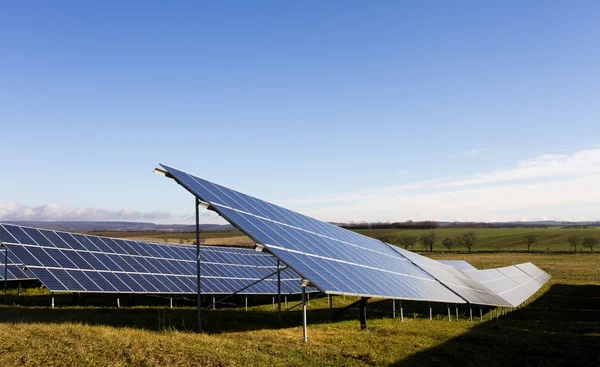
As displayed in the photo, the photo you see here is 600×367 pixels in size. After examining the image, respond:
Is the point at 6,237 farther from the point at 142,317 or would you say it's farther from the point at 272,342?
the point at 272,342

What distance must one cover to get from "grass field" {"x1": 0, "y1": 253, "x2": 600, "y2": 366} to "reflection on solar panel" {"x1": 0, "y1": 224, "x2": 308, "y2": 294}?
12.6 feet

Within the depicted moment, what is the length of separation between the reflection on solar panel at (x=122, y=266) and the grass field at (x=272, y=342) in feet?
12.6

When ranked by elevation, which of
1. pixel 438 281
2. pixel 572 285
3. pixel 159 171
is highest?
pixel 159 171

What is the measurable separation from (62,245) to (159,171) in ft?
58.8

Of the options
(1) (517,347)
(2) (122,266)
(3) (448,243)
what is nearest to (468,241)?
(3) (448,243)

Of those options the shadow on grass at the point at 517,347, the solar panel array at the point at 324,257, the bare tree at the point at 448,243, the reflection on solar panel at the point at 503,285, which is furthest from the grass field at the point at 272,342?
the bare tree at the point at 448,243

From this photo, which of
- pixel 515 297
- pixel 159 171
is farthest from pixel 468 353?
pixel 515 297

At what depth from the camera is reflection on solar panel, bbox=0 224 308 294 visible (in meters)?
28.3

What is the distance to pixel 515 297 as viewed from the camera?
128 ft

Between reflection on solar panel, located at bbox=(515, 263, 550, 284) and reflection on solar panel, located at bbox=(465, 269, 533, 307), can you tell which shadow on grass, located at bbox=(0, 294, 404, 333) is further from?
reflection on solar panel, located at bbox=(515, 263, 550, 284)

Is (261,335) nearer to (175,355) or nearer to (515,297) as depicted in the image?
(175,355)

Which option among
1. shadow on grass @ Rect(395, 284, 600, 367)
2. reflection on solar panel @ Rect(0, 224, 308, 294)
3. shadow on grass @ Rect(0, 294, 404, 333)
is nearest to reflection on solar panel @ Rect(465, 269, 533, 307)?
shadow on grass @ Rect(395, 284, 600, 367)

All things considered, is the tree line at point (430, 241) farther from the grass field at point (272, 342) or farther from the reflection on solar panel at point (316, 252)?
the grass field at point (272, 342)

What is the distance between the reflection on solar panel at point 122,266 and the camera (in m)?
28.3
